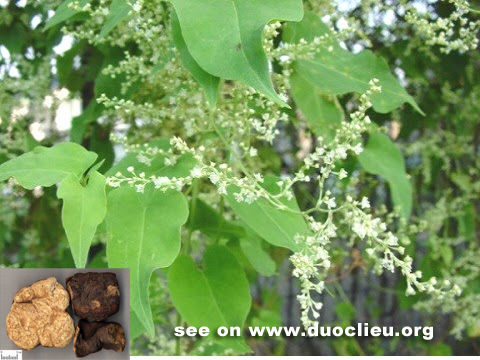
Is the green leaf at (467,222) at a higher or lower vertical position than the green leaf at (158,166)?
lower

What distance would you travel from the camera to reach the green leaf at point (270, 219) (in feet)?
2.87

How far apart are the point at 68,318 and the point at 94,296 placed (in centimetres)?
4

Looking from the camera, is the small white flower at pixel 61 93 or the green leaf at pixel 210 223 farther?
the small white flower at pixel 61 93

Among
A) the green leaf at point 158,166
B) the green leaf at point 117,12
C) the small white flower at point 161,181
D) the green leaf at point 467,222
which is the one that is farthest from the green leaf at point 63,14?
the green leaf at point 467,222

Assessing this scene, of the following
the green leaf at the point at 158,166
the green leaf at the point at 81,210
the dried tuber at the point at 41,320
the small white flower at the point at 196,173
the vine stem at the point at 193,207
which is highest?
the small white flower at the point at 196,173

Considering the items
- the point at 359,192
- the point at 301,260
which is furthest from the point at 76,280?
the point at 359,192

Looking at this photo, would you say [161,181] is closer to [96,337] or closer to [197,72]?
[197,72]

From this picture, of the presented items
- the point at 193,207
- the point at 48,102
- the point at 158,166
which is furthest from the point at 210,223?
the point at 48,102

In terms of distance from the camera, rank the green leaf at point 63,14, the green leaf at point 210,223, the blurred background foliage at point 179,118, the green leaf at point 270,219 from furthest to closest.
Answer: the blurred background foliage at point 179,118, the green leaf at point 210,223, the green leaf at point 63,14, the green leaf at point 270,219

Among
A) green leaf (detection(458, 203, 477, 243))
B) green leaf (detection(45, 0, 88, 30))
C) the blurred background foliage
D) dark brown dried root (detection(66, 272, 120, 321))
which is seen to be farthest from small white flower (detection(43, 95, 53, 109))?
green leaf (detection(458, 203, 477, 243))

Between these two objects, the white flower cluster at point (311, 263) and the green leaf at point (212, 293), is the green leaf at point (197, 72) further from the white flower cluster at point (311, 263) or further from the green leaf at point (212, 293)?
the green leaf at point (212, 293)

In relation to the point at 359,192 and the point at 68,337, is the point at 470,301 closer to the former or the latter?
the point at 359,192

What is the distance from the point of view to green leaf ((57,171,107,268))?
72 centimetres

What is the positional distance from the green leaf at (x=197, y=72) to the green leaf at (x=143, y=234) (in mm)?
119
